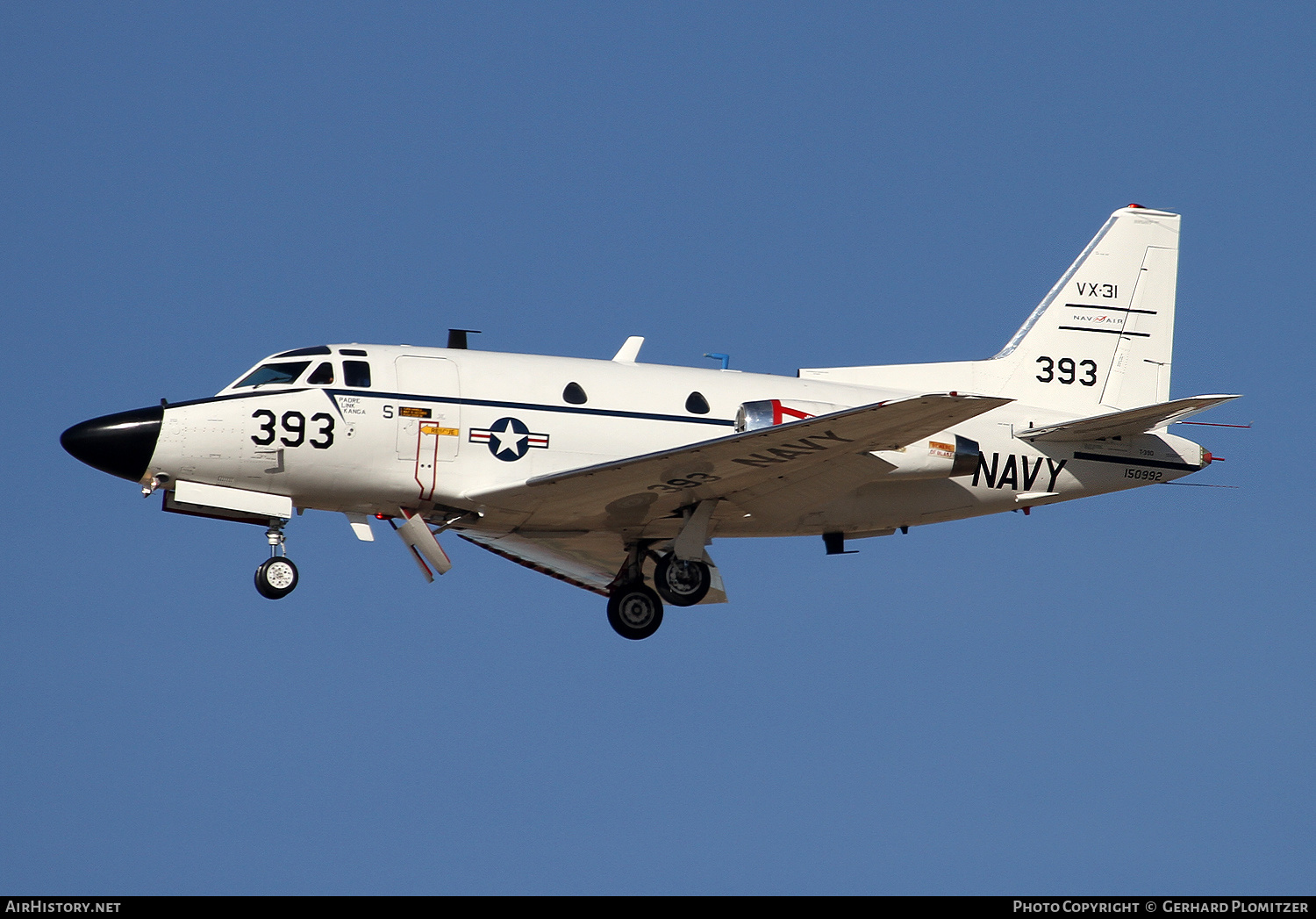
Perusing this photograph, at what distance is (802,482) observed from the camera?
26.3 metres

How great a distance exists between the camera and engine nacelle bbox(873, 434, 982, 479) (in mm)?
26250

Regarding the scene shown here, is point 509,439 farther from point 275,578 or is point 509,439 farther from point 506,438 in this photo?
point 275,578

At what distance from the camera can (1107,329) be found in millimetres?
30281

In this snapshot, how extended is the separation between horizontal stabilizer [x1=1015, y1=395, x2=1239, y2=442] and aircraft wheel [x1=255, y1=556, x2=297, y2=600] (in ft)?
40.6

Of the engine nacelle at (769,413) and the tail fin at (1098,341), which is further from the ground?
the tail fin at (1098,341)

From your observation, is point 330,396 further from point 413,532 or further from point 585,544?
point 585,544

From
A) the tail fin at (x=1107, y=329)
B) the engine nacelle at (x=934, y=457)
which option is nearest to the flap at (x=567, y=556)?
the engine nacelle at (x=934, y=457)

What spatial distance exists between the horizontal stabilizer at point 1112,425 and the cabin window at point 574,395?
25.1 ft

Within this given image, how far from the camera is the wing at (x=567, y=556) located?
2948 cm

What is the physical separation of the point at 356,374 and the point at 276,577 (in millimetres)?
3361

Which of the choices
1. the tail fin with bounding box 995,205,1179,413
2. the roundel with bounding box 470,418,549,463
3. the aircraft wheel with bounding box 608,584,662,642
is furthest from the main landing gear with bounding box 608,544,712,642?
the tail fin with bounding box 995,205,1179,413

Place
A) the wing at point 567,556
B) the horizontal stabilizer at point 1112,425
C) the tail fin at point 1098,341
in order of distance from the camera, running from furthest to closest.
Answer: the tail fin at point 1098,341 < the wing at point 567,556 < the horizontal stabilizer at point 1112,425

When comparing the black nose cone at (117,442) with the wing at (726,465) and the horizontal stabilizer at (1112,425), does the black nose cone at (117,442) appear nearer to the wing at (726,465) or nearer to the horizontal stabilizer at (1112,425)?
the wing at (726,465)

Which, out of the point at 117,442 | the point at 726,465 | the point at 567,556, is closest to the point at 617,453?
the point at 726,465
